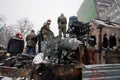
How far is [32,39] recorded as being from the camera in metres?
13.8

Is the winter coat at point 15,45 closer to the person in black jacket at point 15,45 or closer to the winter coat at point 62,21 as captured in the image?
the person in black jacket at point 15,45

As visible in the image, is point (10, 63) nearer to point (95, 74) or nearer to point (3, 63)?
point (3, 63)

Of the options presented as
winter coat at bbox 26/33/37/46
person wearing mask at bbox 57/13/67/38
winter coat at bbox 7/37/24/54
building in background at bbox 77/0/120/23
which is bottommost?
winter coat at bbox 7/37/24/54

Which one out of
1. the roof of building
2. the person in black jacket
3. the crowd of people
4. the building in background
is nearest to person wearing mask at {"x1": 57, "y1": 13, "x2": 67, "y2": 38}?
the crowd of people

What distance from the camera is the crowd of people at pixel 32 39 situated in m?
11.8

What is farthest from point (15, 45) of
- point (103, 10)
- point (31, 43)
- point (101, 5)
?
point (101, 5)

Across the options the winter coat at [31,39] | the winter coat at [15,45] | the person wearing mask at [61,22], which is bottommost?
the winter coat at [15,45]

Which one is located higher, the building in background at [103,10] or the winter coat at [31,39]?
the building in background at [103,10]

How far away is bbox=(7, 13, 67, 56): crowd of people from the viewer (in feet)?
38.8

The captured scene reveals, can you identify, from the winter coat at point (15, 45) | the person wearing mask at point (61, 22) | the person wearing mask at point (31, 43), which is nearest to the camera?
the winter coat at point (15, 45)

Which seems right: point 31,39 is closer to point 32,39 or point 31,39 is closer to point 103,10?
point 32,39

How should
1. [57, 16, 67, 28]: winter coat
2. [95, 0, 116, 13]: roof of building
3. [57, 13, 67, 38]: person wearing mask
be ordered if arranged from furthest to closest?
[95, 0, 116, 13]: roof of building < [57, 16, 67, 28]: winter coat < [57, 13, 67, 38]: person wearing mask

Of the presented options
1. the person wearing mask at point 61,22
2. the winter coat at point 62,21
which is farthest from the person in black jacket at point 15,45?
the winter coat at point 62,21

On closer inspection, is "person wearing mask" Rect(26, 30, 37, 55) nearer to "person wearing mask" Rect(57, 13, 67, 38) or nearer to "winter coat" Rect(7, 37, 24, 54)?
"person wearing mask" Rect(57, 13, 67, 38)
